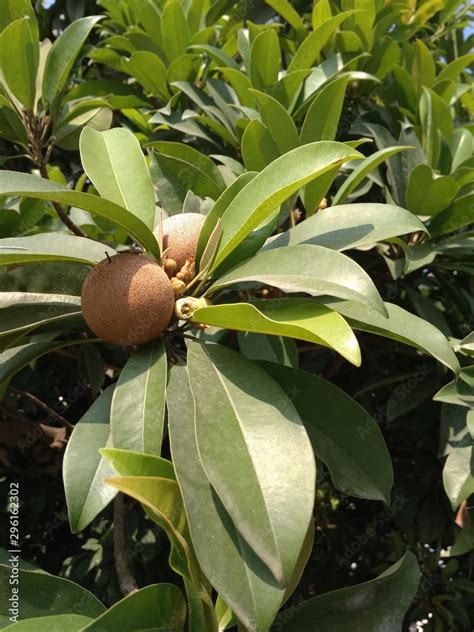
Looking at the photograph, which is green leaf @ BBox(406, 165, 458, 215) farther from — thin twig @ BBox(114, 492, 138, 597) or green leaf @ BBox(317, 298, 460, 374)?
thin twig @ BBox(114, 492, 138, 597)

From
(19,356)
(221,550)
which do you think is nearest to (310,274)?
(221,550)

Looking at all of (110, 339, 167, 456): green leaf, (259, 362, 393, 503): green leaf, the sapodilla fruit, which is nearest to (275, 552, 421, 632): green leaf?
(259, 362, 393, 503): green leaf

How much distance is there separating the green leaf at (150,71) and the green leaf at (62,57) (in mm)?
235

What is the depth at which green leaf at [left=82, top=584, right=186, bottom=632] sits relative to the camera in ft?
2.57

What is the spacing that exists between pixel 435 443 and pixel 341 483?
97 centimetres

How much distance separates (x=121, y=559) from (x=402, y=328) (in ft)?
1.81

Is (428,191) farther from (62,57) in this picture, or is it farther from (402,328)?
(62,57)

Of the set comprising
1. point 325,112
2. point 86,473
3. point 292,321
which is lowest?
point 86,473

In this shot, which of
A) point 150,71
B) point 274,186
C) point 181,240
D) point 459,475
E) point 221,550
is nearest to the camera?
point 221,550

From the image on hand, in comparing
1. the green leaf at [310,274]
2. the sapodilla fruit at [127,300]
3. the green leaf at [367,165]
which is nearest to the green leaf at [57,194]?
the sapodilla fruit at [127,300]

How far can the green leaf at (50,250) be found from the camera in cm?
94

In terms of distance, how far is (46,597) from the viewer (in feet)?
3.10

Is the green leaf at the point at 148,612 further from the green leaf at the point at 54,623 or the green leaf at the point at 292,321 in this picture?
the green leaf at the point at 292,321

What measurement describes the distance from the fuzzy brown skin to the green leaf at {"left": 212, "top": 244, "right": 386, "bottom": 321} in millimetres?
101
